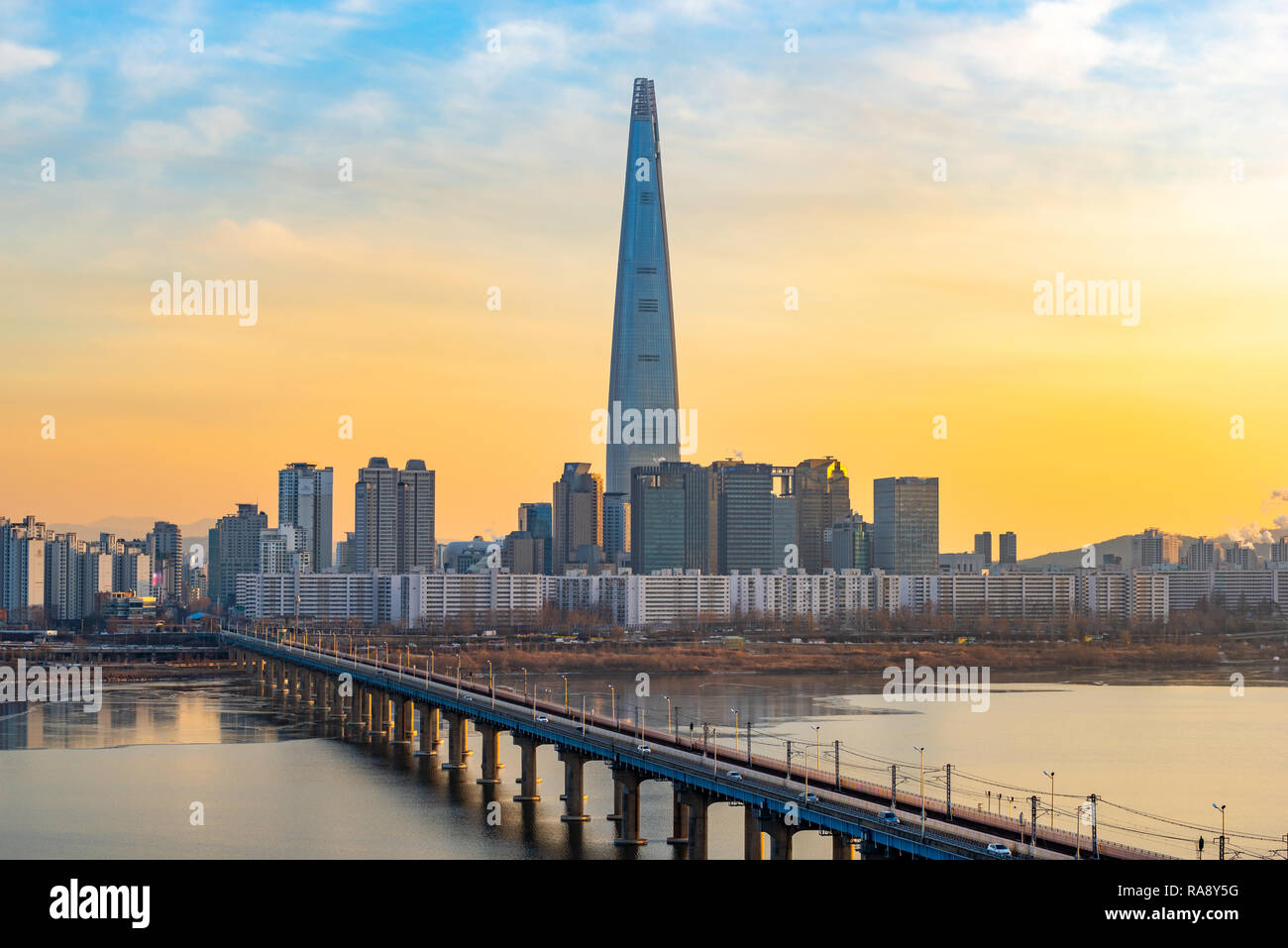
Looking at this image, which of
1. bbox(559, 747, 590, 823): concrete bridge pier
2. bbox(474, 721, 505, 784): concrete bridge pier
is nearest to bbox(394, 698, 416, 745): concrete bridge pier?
bbox(474, 721, 505, 784): concrete bridge pier

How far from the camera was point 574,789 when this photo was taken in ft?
186

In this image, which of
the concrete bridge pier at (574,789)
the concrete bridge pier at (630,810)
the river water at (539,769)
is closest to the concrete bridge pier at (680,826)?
the river water at (539,769)

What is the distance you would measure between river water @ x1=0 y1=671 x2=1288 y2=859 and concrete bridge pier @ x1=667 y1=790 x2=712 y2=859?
1.77 m

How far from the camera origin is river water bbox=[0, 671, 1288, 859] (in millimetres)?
51406

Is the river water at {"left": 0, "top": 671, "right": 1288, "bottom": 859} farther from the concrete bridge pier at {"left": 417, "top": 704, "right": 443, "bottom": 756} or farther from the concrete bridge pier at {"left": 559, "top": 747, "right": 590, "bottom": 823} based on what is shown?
the concrete bridge pier at {"left": 417, "top": 704, "right": 443, "bottom": 756}

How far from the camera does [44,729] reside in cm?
8700

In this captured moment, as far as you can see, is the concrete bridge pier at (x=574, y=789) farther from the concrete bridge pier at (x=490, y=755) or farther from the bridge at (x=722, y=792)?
the concrete bridge pier at (x=490, y=755)

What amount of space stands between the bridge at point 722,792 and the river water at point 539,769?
5.31 feet

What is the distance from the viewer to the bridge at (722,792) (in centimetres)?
3784
